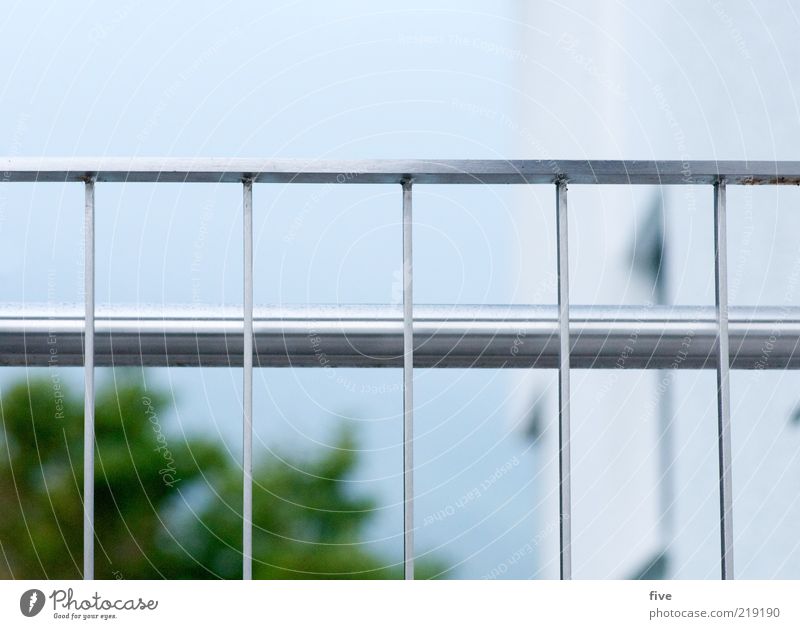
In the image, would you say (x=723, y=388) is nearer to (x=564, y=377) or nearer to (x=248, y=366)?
(x=564, y=377)

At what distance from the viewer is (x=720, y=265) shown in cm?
92

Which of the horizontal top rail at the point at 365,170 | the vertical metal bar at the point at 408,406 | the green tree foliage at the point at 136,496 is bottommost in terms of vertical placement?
the green tree foliage at the point at 136,496

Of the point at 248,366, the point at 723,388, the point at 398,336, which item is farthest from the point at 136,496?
the point at 723,388

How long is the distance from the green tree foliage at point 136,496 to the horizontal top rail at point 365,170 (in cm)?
24

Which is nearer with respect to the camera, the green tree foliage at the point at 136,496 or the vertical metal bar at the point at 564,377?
the vertical metal bar at the point at 564,377

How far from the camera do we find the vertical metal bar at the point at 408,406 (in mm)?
874

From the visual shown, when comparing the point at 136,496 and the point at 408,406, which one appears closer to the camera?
the point at 408,406

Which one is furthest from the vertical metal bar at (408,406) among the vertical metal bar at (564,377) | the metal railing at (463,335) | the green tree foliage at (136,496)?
the green tree foliage at (136,496)

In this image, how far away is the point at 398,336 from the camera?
107 centimetres

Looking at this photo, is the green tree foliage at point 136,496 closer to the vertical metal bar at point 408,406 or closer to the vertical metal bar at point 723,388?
the vertical metal bar at point 408,406

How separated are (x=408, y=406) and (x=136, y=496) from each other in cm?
260

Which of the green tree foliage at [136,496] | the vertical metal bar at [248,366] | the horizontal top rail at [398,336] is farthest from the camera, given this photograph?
the green tree foliage at [136,496]

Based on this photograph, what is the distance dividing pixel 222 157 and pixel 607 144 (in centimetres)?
353
